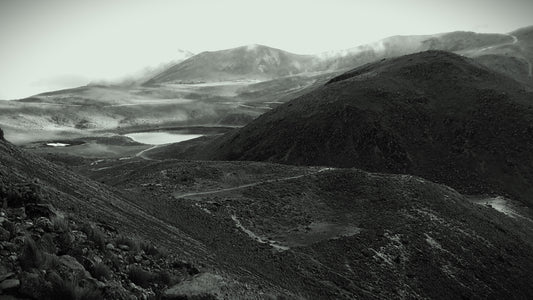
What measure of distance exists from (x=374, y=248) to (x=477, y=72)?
253 feet

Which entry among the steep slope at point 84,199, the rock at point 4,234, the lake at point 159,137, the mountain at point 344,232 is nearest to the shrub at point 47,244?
the rock at point 4,234

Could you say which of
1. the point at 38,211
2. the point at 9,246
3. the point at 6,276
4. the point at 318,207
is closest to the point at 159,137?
the point at 318,207

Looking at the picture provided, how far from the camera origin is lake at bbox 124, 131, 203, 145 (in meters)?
144

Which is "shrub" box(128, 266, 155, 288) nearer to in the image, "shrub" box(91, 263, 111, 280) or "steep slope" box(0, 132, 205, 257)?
"shrub" box(91, 263, 111, 280)

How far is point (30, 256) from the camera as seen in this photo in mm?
10703

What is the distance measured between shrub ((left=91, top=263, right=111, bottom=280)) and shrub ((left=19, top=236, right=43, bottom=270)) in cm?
159

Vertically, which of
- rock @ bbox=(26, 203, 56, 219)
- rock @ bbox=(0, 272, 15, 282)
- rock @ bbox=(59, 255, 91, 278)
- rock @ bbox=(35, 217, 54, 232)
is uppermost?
rock @ bbox=(26, 203, 56, 219)

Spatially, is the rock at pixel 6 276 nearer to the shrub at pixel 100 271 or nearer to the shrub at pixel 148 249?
the shrub at pixel 100 271

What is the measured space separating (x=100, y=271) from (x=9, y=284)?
2720 millimetres

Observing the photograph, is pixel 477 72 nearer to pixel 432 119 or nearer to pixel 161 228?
pixel 432 119

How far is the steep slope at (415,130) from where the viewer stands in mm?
67062

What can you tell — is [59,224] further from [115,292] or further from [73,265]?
[115,292]

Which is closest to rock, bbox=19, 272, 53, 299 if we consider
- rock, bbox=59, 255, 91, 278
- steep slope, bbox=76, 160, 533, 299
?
rock, bbox=59, 255, 91, 278

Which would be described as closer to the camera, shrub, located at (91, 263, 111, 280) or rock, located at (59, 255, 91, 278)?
rock, located at (59, 255, 91, 278)
